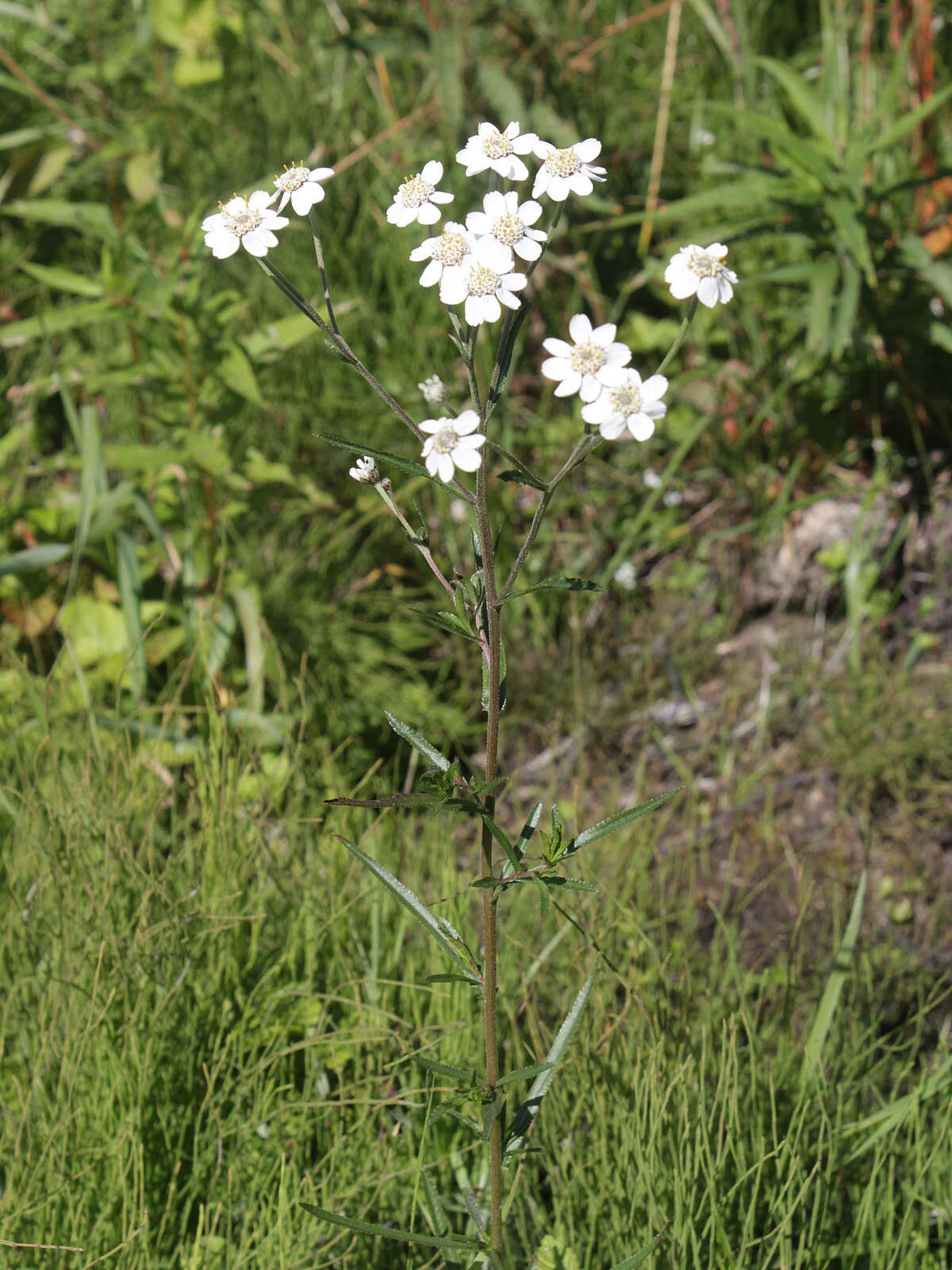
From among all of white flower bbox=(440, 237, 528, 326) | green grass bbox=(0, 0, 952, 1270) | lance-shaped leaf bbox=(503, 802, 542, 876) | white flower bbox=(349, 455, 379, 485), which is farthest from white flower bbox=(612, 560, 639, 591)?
white flower bbox=(440, 237, 528, 326)

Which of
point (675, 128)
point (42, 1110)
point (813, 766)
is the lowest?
point (42, 1110)

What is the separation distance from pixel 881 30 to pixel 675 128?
2.28ft

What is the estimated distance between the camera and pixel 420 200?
3.32ft

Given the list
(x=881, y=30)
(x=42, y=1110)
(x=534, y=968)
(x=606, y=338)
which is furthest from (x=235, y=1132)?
(x=881, y=30)

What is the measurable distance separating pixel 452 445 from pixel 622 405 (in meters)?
0.15

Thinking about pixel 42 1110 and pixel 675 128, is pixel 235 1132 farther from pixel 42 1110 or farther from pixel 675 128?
pixel 675 128

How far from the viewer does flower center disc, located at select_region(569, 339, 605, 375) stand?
91 cm

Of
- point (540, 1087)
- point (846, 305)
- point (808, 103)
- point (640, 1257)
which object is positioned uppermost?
point (808, 103)

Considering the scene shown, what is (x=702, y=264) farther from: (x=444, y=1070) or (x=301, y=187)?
(x=444, y=1070)

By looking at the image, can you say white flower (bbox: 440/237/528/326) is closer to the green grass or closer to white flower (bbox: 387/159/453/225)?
white flower (bbox: 387/159/453/225)

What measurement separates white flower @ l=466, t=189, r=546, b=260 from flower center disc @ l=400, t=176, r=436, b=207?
3.4 inches

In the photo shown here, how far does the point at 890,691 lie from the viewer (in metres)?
2.36

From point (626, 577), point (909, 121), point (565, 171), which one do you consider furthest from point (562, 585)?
point (909, 121)

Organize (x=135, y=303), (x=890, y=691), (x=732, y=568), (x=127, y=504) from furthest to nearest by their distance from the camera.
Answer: (x=732, y=568) < (x=127, y=504) < (x=890, y=691) < (x=135, y=303)
